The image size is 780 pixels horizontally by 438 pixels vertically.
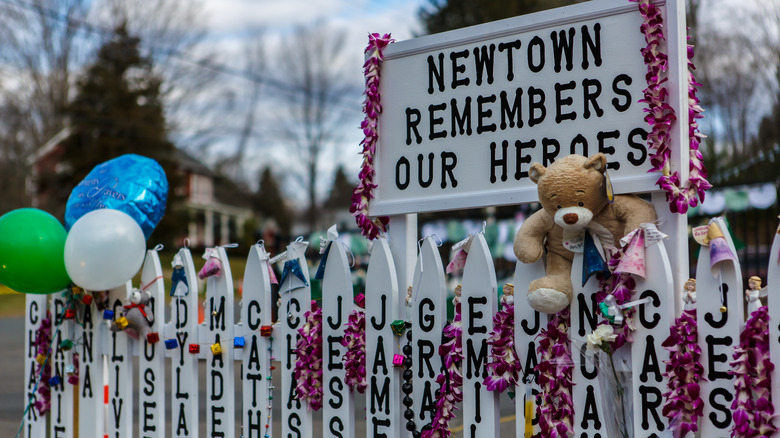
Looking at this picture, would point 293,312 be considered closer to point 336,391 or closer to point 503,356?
point 336,391

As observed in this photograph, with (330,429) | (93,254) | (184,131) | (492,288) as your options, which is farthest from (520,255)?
(184,131)

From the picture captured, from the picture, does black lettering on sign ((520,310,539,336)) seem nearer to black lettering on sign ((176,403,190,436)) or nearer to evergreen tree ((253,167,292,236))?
black lettering on sign ((176,403,190,436))

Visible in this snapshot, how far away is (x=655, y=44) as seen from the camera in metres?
2.57

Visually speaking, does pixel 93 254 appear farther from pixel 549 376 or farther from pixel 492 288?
pixel 549 376

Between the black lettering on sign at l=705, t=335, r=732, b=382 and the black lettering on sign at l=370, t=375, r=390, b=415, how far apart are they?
1.28m

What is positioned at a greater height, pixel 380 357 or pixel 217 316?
pixel 217 316

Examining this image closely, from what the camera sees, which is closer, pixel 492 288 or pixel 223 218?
pixel 492 288

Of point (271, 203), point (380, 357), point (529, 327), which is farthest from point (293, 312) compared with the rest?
point (271, 203)

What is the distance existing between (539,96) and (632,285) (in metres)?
0.88

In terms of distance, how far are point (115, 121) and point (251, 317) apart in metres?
24.6

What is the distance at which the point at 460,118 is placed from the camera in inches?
121

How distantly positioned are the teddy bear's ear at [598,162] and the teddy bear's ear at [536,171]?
0.55ft

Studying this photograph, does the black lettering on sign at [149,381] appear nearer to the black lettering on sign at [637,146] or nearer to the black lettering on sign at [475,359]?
the black lettering on sign at [475,359]

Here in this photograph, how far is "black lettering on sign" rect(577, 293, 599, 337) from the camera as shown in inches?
101
